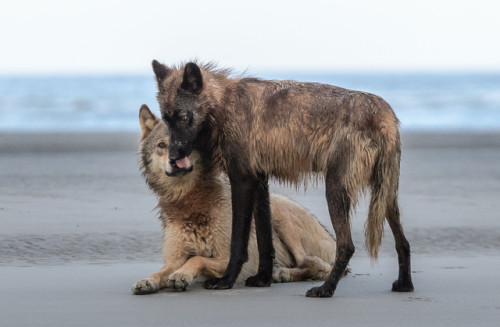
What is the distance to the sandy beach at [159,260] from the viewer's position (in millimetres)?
6129

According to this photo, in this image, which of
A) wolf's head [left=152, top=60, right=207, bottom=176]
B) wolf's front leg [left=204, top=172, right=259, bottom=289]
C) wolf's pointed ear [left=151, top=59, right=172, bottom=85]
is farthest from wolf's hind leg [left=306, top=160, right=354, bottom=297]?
wolf's pointed ear [left=151, top=59, right=172, bottom=85]

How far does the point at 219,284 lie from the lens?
23.7 ft

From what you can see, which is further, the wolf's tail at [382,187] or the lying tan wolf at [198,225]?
the lying tan wolf at [198,225]

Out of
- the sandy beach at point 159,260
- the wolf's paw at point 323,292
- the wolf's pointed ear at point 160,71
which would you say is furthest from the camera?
the wolf's pointed ear at point 160,71

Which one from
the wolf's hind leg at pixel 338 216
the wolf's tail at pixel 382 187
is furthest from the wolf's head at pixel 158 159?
the wolf's tail at pixel 382 187

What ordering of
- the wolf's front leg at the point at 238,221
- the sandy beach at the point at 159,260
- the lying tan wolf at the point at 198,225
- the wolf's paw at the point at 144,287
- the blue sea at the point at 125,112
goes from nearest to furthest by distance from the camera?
the sandy beach at the point at 159,260
the wolf's paw at the point at 144,287
the wolf's front leg at the point at 238,221
the lying tan wolf at the point at 198,225
the blue sea at the point at 125,112

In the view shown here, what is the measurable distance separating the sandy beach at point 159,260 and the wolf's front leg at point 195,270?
4.7 inches

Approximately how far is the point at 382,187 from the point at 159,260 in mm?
2656

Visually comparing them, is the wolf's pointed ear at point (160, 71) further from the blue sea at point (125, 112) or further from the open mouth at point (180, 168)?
the blue sea at point (125, 112)

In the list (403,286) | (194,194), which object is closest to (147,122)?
(194,194)

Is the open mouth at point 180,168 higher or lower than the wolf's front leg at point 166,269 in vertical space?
higher

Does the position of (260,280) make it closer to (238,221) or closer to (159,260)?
(238,221)

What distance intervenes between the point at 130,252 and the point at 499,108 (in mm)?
31574

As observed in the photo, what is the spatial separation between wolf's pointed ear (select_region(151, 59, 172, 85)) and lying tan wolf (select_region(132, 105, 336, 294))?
66 centimetres
